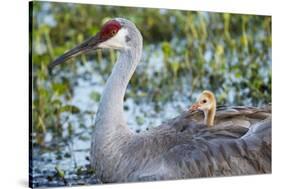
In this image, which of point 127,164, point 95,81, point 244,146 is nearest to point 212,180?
point 244,146

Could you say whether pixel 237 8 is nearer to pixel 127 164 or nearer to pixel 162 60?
pixel 162 60

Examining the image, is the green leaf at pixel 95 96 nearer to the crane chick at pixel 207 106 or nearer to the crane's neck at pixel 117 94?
the crane's neck at pixel 117 94

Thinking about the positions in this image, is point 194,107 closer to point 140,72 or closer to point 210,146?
point 210,146

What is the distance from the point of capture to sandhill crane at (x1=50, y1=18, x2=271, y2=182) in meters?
4.58

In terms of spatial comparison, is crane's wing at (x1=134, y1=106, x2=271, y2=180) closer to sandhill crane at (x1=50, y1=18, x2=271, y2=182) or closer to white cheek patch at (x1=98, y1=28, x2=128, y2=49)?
sandhill crane at (x1=50, y1=18, x2=271, y2=182)

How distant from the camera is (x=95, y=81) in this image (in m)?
4.79

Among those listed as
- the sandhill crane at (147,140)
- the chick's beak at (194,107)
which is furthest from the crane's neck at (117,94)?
the chick's beak at (194,107)

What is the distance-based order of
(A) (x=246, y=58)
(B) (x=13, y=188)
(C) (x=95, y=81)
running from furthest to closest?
(A) (x=246, y=58), (C) (x=95, y=81), (B) (x=13, y=188)

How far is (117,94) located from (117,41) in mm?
317

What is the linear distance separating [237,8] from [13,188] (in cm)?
188

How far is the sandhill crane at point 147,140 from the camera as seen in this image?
4.58 meters

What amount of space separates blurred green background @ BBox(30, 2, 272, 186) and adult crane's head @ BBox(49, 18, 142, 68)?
84 millimetres

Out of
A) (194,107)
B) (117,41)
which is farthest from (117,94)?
(194,107)

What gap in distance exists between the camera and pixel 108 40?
182 inches
